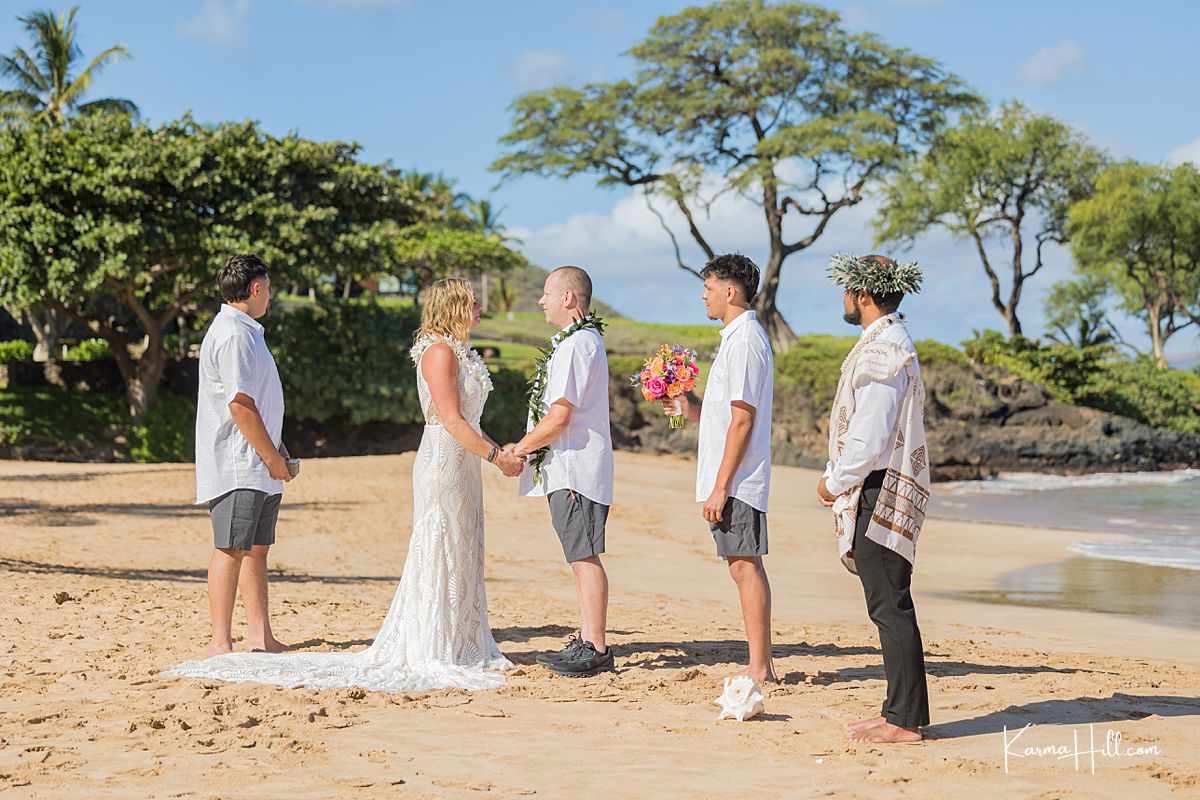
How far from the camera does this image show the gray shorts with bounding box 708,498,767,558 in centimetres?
566

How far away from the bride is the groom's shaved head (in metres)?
0.46

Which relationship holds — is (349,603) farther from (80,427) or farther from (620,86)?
(620,86)

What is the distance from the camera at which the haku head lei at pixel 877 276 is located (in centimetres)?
488

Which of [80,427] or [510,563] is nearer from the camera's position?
[510,563]

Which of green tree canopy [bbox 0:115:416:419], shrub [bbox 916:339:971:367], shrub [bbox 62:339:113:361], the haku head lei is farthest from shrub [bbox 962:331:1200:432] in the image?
the haku head lei

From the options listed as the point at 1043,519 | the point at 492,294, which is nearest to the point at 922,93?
the point at 1043,519

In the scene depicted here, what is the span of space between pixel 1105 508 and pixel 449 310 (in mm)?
18315

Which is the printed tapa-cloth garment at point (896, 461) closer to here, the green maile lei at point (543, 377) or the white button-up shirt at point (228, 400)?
the green maile lei at point (543, 377)

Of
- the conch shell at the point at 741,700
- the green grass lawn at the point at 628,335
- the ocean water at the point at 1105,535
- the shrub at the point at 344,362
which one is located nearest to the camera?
the conch shell at the point at 741,700

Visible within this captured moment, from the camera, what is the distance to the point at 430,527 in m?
6.17

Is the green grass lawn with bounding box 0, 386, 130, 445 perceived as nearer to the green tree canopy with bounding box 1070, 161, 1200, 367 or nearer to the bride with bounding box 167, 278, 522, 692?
the bride with bounding box 167, 278, 522, 692

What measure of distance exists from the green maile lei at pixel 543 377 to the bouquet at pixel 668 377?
36 centimetres

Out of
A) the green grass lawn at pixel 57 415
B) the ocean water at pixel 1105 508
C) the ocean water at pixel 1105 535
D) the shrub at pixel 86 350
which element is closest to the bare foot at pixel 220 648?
the ocean water at pixel 1105 535

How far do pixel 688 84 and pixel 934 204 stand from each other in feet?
49.0
